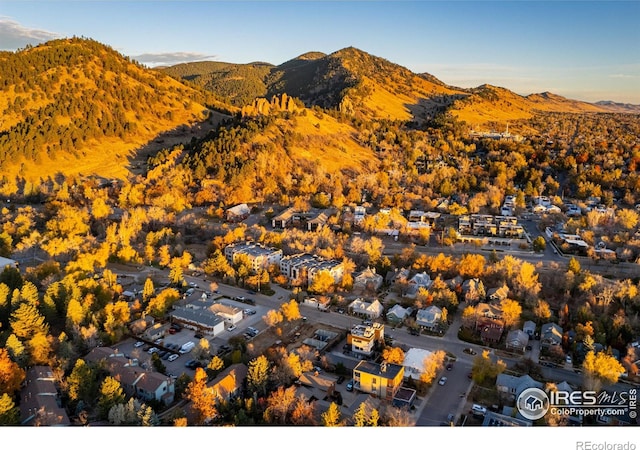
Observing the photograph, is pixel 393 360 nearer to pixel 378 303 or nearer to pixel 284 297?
pixel 378 303

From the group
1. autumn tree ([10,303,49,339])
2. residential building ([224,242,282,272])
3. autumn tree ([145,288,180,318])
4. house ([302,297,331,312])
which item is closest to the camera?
autumn tree ([10,303,49,339])

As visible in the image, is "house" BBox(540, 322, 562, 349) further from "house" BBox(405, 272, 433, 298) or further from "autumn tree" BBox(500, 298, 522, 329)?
"house" BBox(405, 272, 433, 298)

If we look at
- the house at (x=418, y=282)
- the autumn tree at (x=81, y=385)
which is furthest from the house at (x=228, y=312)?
the house at (x=418, y=282)

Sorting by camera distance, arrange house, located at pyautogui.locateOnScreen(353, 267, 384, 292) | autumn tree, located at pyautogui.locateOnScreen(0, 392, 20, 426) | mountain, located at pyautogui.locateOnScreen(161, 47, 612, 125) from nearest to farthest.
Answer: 1. autumn tree, located at pyautogui.locateOnScreen(0, 392, 20, 426)
2. house, located at pyautogui.locateOnScreen(353, 267, 384, 292)
3. mountain, located at pyautogui.locateOnScreen(161, 47, 612, 125)

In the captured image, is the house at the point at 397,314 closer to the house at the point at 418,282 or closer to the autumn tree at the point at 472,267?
the house at the point at 418,282

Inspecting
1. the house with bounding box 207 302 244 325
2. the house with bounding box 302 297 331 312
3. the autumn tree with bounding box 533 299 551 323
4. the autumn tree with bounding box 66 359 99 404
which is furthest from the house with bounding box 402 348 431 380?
the autumn tree with bounding box 66 359 99 404
